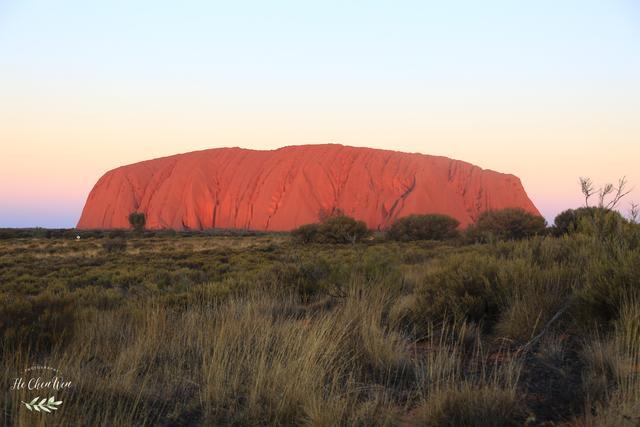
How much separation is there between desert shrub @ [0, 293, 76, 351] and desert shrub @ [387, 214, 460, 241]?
104 ft

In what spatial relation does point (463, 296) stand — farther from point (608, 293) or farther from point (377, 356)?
point (377, 356)

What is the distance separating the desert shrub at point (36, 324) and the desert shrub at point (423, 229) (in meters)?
31.6

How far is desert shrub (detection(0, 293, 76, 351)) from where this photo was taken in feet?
14.9

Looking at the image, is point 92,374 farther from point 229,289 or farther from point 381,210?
point 381,210

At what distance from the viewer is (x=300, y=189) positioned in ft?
214

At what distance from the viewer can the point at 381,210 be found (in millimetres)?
62062

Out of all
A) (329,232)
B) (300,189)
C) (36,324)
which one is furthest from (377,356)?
(300,189)

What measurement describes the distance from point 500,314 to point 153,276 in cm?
1152

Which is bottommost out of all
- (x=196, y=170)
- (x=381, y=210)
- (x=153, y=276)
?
(x=153, y=276)

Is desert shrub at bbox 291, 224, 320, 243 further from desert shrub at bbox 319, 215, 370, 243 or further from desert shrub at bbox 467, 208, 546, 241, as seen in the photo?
desert shrub at bbox 467, 208, 546, 241

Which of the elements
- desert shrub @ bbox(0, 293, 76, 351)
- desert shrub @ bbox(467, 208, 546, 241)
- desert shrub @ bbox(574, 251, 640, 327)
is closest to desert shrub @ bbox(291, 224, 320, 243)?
desert shrub @ bbox(467, 208, 546, 241)

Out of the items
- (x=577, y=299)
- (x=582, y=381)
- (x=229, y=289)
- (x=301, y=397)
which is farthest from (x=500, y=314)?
(x=229, y=289)

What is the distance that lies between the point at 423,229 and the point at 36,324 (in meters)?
34.3

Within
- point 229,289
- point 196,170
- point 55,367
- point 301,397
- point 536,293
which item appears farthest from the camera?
point 196,170
